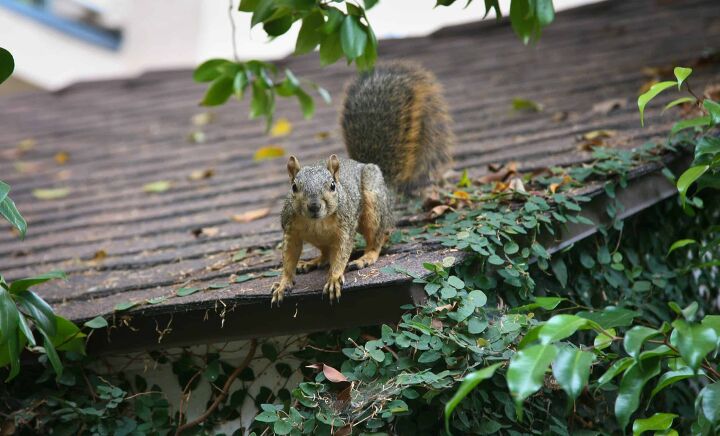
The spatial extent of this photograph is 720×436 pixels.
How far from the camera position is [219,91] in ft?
12.1

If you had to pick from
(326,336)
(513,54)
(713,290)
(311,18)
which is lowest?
(713,290)

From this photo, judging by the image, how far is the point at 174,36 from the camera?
33.7 feet

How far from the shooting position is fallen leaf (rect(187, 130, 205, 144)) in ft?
18.1

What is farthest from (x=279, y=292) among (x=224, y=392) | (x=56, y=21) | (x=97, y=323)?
(x=56, y=21)

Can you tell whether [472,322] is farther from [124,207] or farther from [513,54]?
[513,54]

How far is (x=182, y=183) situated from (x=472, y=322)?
8.52 ft

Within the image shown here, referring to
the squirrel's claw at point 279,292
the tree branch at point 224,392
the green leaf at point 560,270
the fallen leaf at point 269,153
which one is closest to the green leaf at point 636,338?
the green leaf at point 560,270

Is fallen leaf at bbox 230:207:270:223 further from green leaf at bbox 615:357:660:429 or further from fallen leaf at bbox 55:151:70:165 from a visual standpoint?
fallen leaf at bbox 55:151:70:165

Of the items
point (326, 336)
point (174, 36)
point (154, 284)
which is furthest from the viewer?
point (174, 36)

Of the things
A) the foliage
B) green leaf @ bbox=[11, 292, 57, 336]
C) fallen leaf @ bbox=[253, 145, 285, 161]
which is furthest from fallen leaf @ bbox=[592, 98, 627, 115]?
green leaf @ bbox=[11, 292, 57, 336]

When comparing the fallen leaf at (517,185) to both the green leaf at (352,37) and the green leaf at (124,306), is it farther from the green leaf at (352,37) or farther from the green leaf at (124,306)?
the green leaf at (124,306)

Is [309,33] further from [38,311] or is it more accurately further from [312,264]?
[38,311]

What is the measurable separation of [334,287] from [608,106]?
87.2 inches

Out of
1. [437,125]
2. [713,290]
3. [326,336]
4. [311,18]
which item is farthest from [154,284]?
[713,290]
